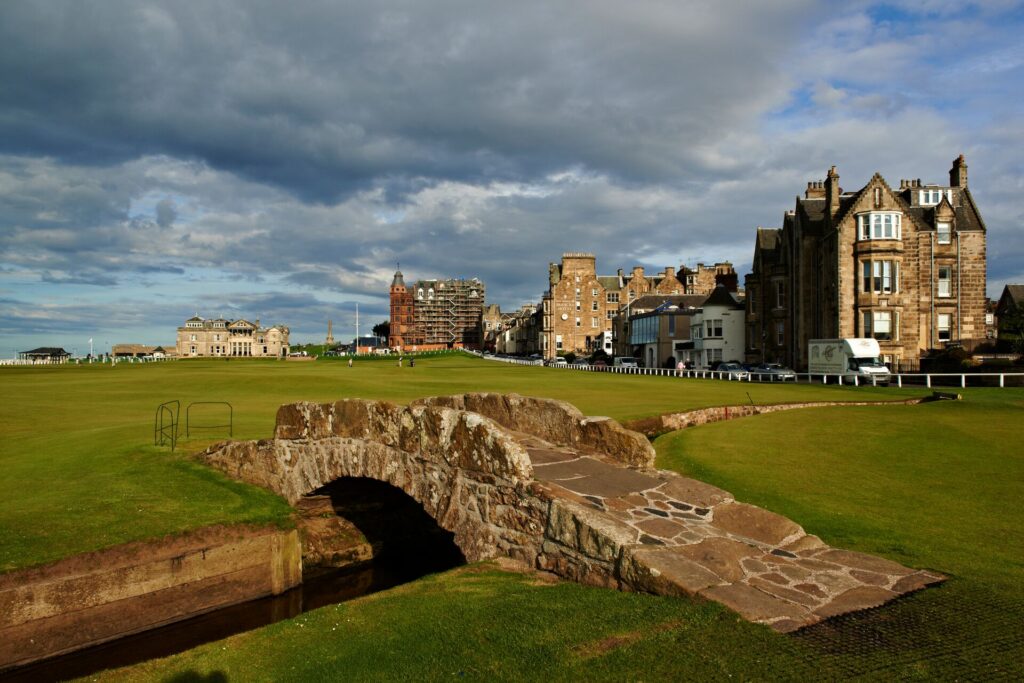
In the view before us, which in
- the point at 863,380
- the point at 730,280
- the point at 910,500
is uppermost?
the point at 730,280

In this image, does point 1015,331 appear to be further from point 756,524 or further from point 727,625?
point 727,625

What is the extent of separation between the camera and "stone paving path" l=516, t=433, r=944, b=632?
6.44 m

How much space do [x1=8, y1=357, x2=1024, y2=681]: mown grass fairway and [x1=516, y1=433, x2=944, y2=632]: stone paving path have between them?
255 mm

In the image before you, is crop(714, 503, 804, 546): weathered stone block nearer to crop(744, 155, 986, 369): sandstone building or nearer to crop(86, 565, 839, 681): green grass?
crop(86, 565, 839, 681): green grass

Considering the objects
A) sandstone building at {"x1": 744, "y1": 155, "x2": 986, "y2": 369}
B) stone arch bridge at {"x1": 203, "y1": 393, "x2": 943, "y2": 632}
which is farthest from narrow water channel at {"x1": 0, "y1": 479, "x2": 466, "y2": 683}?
sandstone building at {"x1": 744, "y1": 155, "x2": 986, "y2": 369}

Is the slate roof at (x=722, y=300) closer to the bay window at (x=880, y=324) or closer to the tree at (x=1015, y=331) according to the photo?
the bay window at (x=880, y=324)

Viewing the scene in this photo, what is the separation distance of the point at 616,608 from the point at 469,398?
28.3 feet

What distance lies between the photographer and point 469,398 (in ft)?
48.8

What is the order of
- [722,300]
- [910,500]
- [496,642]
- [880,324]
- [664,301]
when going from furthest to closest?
[664,301]
[722,300]
[880,324]
[910,500]
[496,642]

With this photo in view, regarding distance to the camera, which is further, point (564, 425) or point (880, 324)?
point (880, 324)

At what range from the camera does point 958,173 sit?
177 ft

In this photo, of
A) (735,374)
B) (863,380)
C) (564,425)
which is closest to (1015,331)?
(863,380)

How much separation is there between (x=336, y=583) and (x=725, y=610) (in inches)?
476

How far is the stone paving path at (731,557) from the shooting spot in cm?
644
